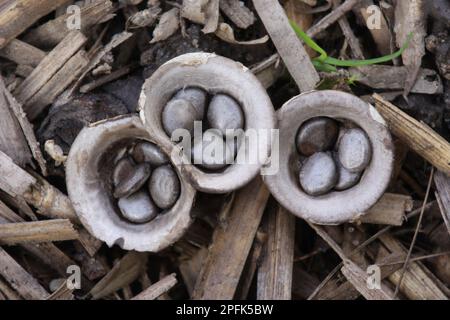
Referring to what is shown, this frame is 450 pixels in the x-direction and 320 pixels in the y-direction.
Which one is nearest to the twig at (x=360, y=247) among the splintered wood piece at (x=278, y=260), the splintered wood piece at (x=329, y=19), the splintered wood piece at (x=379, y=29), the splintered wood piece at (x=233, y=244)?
the splintered wood piece at (x=278, y=260)

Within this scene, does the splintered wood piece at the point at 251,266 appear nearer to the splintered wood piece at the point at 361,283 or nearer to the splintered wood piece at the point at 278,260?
the splintered wood piece at the point at 278,260

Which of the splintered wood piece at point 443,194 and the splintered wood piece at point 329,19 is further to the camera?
the splintered wood piece at point 329,19

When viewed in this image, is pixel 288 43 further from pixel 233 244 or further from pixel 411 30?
pixel 233 244

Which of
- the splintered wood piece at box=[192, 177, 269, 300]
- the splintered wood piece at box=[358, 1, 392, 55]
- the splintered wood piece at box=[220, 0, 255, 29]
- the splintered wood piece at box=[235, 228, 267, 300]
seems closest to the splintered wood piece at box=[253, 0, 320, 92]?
the splintered wood piece at box=[220, 0, 255, 29]

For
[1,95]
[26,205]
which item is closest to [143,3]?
[1,95]

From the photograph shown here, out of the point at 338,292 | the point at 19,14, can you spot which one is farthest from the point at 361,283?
the point at 19,14

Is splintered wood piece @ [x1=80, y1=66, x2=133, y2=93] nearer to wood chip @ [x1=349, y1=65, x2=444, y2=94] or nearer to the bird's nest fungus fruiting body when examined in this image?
the bird's nest fungus fruiting body
